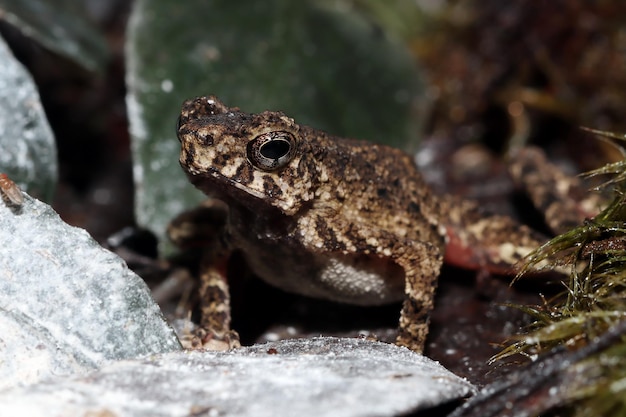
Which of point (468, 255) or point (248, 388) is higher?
point (468, 255)

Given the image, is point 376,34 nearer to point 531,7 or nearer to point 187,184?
point 531,7

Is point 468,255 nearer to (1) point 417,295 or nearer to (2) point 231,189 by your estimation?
(1) point 417,295

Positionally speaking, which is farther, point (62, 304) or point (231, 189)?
point (231, 189)

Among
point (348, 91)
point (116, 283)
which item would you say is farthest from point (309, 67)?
point (116, 283)

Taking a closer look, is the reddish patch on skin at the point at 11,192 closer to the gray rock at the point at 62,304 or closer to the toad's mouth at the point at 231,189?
the gray rock at the point at 62,304

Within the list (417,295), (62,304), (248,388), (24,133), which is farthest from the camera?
(24,133)

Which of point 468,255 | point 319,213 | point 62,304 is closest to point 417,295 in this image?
point 319,213
